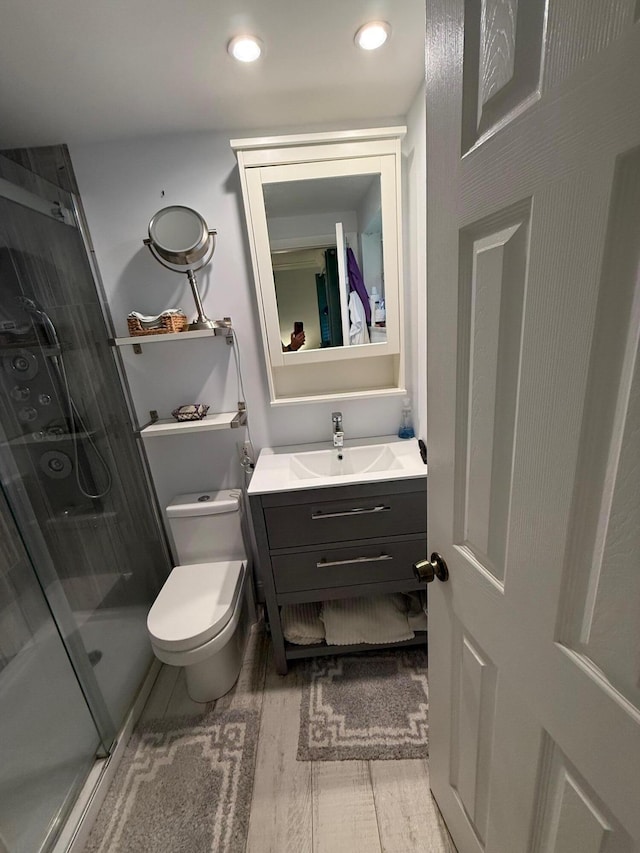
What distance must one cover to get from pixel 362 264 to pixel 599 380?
4.32ft

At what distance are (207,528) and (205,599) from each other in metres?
0.33

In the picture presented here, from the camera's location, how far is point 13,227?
4.29 ft

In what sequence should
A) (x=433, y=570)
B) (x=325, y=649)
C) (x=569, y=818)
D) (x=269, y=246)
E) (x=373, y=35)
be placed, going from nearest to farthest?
(x=569, y=818) < (x=433, y=570) < (x=373, y=35) < (x=269, y=246) < (x=325, y=649)

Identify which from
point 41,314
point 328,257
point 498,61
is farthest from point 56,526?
point 498,61

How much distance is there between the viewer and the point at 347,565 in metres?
1.46

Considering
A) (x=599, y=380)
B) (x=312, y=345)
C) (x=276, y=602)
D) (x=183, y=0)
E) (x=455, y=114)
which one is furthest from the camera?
(x=312, y=345)

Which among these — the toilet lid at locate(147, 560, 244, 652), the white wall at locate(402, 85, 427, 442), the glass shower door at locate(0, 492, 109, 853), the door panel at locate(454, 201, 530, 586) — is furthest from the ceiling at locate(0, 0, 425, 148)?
the toilet lid at locate(147, 560, 244, 652)

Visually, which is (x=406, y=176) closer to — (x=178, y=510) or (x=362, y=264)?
(x=362, y=264)

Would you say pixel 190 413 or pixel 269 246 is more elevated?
pixel 269 246

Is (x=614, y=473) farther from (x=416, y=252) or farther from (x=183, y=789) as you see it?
(x=183, y=789)

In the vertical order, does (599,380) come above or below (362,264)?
below

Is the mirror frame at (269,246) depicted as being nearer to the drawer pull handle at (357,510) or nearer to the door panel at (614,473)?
the drawer pull handle at (357,510)

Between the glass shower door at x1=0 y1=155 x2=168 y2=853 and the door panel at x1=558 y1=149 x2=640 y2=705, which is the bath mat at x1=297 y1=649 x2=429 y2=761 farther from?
the door panel at x1=558 y1=149 x2=640 y2=705

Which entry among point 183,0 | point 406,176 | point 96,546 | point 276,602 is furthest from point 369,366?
point 96,546
